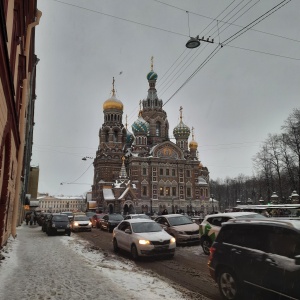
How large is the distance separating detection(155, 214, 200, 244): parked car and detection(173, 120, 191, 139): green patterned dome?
171 ft

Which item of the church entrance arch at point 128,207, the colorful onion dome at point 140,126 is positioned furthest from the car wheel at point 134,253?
the colorful onion dome at point 140,126

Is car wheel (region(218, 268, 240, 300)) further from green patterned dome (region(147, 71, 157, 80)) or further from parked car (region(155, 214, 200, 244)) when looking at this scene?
green patterned dome (region(147, 71, 157, 80))

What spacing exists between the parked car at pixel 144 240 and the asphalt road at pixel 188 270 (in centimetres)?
35

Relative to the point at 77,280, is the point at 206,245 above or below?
above

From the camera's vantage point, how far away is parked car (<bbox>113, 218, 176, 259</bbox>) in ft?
35.1

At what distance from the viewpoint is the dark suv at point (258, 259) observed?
482 centimetres

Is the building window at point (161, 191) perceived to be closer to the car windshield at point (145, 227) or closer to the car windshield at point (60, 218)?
the car windshield at point (60, 218)

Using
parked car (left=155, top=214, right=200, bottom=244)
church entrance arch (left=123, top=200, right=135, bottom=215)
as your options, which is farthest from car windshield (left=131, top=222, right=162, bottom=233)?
church entrance arch (left=123, top=200, right=135, bottom=215)

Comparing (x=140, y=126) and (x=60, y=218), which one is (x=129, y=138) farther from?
(x=60, y=218)

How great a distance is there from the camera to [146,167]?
60250mm

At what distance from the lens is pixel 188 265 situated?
988 centimetres

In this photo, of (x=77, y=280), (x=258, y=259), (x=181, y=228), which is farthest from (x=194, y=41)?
(x=181, y=228)

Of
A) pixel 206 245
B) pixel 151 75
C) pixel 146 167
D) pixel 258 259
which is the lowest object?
pixel 206 245

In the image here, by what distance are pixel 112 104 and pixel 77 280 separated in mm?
60535
